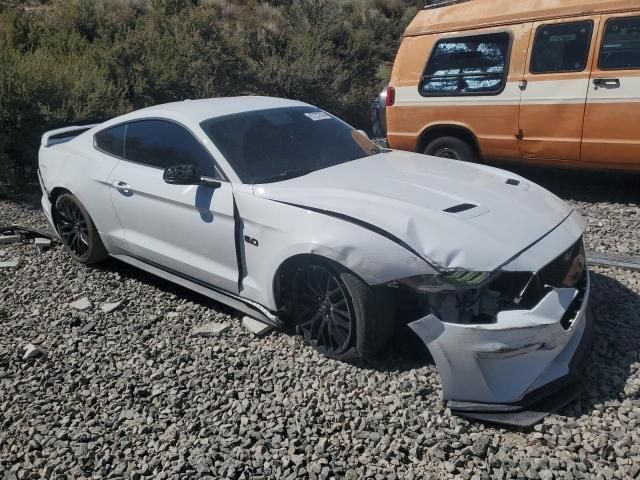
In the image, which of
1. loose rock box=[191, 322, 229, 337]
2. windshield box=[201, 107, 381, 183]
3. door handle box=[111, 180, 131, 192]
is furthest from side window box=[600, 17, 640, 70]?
door handle box=[111, 180, 131, 192]

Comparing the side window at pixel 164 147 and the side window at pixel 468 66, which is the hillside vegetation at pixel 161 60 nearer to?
the side window at pixel 164 147

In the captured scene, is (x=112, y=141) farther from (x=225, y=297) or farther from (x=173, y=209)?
(x=225, y=297)

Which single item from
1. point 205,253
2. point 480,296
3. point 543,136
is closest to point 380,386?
point 480,296

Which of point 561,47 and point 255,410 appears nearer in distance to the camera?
point 255,410

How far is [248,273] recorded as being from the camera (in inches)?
158

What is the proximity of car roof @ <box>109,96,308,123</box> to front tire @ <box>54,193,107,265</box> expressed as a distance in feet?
2.87

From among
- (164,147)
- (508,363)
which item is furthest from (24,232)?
(508,363)

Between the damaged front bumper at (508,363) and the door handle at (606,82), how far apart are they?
3.78m

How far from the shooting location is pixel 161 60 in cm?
1196

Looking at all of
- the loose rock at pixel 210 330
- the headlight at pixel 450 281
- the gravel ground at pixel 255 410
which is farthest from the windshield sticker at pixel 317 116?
the headlight at pixel 450 281

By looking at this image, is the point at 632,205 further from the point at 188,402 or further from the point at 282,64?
the point at 282,64

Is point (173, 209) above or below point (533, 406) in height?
above

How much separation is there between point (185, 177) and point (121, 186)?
A: 0.95m

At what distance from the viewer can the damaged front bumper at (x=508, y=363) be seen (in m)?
3.04
